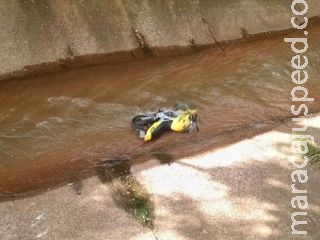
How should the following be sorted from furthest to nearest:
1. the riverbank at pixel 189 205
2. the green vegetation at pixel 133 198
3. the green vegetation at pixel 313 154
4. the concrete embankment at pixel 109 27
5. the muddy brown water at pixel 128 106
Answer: the concrete embankment at pixel 109 27 → the muddy brown water at pixel 128 106 → the green vegetation at pixel 313 154 → the green vegetation at pixel 133 198 → the riverbank at pixel 189 205

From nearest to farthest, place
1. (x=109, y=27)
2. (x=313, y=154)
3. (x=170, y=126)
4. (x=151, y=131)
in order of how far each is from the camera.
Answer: (x=313, y=154)
(x=151, y=131)
(x=170, y=126)
(x=109, y=27)

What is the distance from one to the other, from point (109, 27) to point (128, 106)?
218 centimetres

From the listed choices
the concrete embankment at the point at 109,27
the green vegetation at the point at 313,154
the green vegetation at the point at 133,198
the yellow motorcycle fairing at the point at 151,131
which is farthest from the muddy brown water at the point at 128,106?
the green vegetation at the point at 313,154

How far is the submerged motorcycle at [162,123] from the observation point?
7.57 metres

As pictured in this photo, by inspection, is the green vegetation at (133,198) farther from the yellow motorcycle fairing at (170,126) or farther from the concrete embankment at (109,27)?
the concrete embankment at (109,27)

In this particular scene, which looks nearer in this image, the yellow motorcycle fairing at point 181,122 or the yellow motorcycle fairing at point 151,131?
the yellow motorcycle fairing at point 151,131

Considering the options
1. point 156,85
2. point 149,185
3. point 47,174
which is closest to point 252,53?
point 156,85

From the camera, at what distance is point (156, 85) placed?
902 centimetres

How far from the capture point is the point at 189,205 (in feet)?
20.7

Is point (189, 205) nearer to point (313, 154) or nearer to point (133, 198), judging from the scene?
point (133, 198)

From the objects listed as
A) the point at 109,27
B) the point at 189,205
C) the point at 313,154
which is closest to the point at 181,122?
the point at 189,205

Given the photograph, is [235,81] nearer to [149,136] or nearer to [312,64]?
[312,64]

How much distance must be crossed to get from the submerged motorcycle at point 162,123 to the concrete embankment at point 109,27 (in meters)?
2.19

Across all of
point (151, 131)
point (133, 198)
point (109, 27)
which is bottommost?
point (133, 198)
